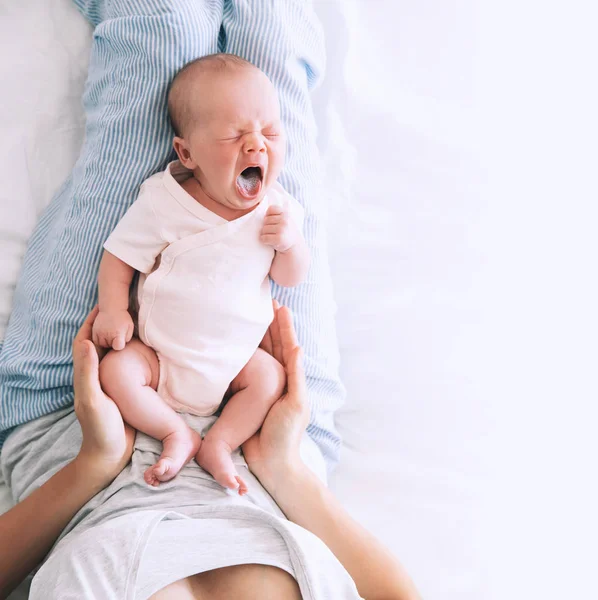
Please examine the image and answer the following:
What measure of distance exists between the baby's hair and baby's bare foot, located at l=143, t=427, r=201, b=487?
488mm

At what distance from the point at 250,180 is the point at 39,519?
58 cm

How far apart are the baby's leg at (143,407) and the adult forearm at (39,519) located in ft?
0.32

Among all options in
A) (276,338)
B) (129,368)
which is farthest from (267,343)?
(129,368)

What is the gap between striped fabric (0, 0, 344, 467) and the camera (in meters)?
1.11

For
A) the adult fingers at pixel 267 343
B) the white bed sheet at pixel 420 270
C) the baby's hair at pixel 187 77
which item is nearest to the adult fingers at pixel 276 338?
the adult fingers at pixel 267 343

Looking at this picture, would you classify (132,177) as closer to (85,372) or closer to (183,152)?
(183,152)

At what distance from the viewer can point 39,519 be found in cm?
95

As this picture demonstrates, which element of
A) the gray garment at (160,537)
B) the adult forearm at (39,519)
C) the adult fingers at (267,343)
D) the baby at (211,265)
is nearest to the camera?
the gray garment at (160,537)

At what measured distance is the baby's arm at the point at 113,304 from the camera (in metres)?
1.03

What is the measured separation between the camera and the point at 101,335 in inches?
40.6

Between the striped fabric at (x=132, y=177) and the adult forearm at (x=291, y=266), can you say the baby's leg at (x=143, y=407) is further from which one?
the adult forearm at (x=291, y=266)

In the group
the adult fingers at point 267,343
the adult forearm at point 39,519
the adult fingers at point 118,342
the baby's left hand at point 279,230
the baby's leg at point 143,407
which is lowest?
the adult forearm at point 39,519

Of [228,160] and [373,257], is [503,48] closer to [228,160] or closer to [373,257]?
[373,257]

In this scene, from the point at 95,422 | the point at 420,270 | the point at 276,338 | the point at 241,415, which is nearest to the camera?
the point at 95,422
